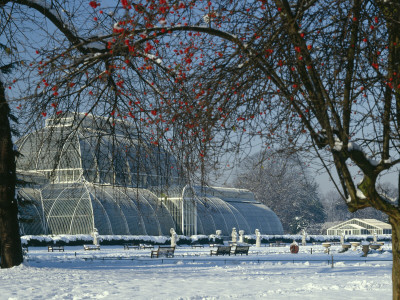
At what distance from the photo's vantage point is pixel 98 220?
4600 centimetres

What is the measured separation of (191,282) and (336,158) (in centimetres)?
994

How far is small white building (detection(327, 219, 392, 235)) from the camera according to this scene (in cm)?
8269

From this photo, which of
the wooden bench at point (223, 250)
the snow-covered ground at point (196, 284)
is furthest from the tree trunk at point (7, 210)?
the wooden bench at point (223, 250)

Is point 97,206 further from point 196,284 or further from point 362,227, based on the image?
point 362,227

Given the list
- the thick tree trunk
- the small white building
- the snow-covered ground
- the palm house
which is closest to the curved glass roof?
the snow-covered ground

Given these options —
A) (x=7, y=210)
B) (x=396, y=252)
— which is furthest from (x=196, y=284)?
(x=396, y=252)

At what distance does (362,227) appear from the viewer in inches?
3282

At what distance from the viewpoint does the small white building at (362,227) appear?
82.7 m

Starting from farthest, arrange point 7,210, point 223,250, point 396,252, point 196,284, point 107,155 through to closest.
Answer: point 223,250, point 7,210, point 196,284, point 107,155, point 396,252

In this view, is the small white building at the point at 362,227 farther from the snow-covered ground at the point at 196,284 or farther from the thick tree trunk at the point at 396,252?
the thick tree trunk at the point at 396,252

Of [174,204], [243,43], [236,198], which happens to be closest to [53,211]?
[174,204]

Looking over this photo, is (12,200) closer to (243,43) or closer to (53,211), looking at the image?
(243,43)

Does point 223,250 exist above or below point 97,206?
below

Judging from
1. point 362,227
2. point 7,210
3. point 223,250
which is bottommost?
point 362,227
